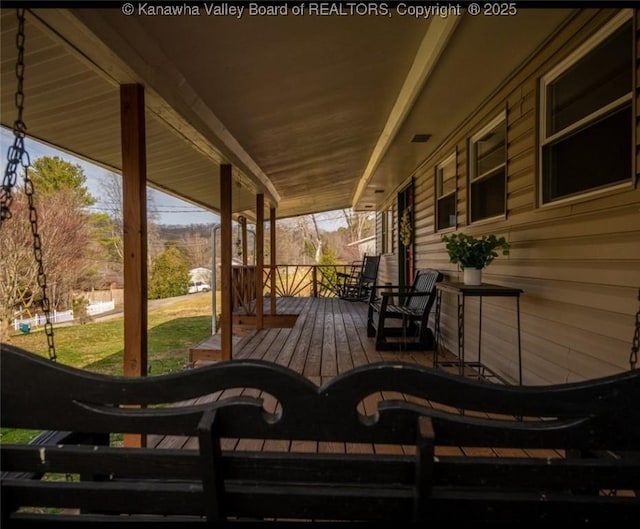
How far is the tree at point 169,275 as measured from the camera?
13.0m

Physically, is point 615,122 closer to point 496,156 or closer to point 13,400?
point 496,156

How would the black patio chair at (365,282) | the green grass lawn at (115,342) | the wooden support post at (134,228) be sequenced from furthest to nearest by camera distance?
the black patio chair at (365,282), the green grass lawn at (115,342), the wooden support post at (134,228)

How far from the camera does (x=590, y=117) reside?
207cm

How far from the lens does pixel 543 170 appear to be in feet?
8.06

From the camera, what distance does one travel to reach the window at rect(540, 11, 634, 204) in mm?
1867

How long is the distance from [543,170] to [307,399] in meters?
2.46

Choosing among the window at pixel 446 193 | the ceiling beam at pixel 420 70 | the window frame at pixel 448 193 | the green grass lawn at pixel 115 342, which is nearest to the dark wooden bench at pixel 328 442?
the ceiling beam at pixel 420 70

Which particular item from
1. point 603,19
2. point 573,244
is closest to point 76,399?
point 573,244

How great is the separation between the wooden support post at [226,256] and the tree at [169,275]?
32.3ft

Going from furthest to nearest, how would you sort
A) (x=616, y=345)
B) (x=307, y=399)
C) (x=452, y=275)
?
(x=452, y=275) < (x=616, y=345) < (x=307, y=399)

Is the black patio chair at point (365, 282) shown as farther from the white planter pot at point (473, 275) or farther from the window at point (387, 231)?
the white planter pot at point (473, 275)

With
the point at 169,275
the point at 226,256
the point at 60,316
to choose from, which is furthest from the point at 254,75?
the point at 169,275

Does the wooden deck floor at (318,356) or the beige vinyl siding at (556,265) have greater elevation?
the beige vinyl siding at (556,265)

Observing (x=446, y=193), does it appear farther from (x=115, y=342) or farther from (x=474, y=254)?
(x=115, y=342)
